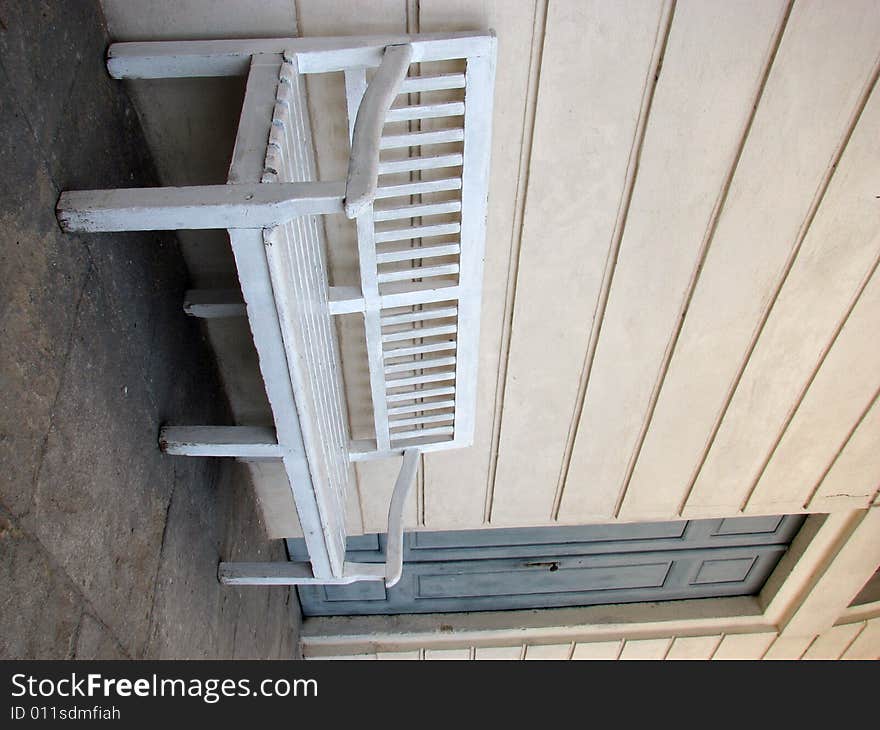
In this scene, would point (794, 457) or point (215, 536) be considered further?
point (794, 457)

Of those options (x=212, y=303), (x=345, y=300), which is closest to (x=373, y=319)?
(x=345, y=300)

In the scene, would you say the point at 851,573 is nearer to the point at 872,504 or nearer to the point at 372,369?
the point at 872,504

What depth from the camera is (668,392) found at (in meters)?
1.77

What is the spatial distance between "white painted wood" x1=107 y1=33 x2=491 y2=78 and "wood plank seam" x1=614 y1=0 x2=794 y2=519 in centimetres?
52

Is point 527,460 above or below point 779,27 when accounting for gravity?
below

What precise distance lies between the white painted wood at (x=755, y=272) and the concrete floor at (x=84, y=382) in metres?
1.10

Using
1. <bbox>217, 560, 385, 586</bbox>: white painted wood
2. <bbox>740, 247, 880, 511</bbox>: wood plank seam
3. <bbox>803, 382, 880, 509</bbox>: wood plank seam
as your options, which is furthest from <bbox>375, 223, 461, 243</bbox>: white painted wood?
<bbox>803, 382, 880, 509</bbox>: wood plank seam

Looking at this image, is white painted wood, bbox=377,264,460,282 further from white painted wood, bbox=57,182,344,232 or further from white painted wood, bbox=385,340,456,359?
white painted wood, bbox=57,182,344,232

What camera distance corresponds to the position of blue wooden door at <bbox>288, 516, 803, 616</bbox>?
2.38 m

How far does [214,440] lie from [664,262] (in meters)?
0.97

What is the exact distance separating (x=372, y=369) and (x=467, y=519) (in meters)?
0.77

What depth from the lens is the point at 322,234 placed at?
141 centimetres

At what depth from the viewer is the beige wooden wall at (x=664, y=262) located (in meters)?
1.21

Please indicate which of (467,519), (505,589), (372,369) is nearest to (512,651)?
(505,589)
